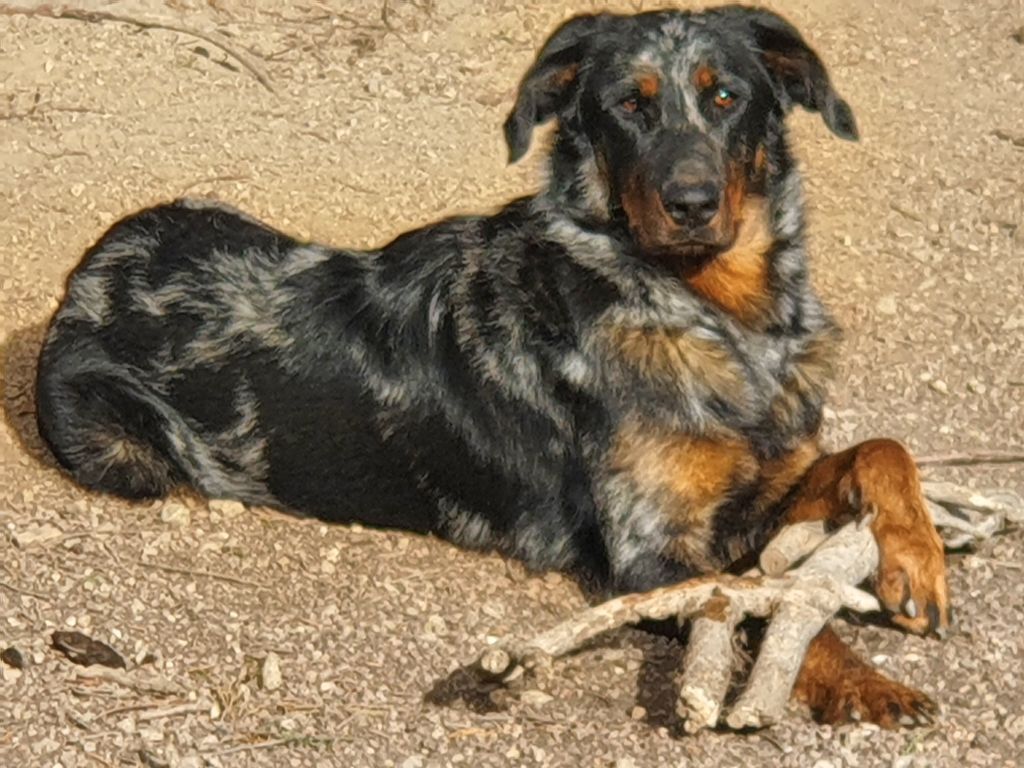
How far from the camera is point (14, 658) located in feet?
17.5

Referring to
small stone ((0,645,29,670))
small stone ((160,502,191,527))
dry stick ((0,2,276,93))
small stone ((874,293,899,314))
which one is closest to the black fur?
small stone ((160,502,191,527))

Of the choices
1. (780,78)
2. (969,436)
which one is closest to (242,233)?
(780,78)

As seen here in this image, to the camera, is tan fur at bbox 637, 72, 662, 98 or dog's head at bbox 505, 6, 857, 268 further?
tan fur at bbox 637, 72, 662, 98

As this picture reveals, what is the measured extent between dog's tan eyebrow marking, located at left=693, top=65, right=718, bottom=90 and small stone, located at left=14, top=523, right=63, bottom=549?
2.48 m

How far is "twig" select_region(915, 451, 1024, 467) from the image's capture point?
626 cm

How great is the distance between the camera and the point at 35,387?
21.7 ft

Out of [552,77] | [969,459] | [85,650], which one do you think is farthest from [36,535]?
[969,459]

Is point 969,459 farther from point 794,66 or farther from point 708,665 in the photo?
point 708,665

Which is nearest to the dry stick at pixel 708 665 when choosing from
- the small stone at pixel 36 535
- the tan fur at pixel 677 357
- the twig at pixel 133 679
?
the tan fur at pixel 677 357

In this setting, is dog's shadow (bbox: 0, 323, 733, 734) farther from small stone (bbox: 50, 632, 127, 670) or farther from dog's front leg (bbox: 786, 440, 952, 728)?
small stone (bbox: 50, 632, 127, 670)

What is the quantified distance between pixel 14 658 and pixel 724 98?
264 cm

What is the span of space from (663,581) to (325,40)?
458 centimetres

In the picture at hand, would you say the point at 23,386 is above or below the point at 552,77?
below

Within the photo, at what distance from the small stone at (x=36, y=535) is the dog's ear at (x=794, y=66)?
8.87 feet
